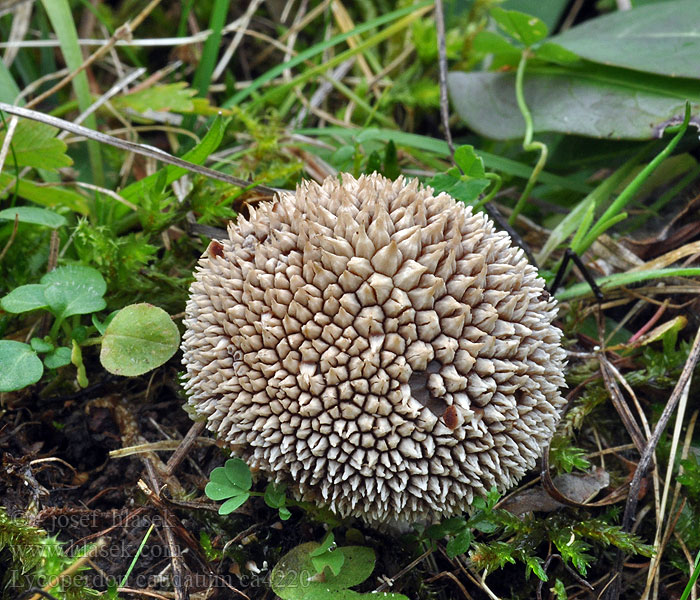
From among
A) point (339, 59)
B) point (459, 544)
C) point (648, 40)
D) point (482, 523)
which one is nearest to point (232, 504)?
point (459, 544)

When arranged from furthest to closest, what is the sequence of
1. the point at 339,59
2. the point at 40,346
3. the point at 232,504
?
1. the point at 339,59
2. the point at 40,346
3. the point at 232,504

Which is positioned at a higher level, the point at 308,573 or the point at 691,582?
the point at 691,582

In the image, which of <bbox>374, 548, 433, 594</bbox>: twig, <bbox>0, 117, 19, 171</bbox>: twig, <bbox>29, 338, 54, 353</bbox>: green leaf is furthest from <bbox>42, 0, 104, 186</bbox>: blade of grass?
<bbox>374, 548, 433, 594</bbox>: twig

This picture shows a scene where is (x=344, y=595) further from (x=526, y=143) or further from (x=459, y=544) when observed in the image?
(x=526, y=143)

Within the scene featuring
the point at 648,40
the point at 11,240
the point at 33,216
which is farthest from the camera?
the point at 648,40

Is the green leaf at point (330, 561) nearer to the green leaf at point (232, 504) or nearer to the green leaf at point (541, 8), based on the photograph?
the green leaf at point (232, 504)

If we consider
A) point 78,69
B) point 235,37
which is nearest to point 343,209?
point 78,69

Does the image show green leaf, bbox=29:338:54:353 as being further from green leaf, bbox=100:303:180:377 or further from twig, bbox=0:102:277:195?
twig, bbox=0:102:277:195

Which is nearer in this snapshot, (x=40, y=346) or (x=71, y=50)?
(x=40, y=346)
